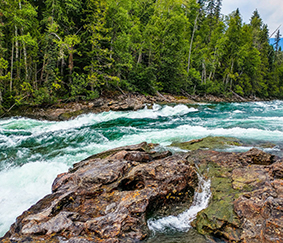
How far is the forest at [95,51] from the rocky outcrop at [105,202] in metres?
12.8

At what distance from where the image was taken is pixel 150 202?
3.28m

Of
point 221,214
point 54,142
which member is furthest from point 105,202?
point 54,142

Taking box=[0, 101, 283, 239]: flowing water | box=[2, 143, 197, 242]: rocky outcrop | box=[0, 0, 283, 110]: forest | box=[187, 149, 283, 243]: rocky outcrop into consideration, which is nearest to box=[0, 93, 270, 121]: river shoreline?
box=[0, 0, 283, 110]: forest

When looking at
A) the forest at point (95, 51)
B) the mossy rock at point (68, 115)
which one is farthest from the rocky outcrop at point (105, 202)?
the forest at point (95, 51)

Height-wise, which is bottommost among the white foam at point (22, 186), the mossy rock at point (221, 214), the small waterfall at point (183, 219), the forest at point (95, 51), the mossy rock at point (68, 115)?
the white foam at point (22, 186)

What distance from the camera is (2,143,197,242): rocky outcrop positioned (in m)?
2.66

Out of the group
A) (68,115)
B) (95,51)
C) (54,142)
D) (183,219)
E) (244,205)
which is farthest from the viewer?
(95,51)

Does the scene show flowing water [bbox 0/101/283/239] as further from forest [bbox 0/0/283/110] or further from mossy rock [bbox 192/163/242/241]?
forest [bbox 0/0/283/110]

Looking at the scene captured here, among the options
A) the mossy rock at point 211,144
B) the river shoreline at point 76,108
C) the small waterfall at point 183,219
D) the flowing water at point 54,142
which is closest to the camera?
the small waterfall at point 183,219

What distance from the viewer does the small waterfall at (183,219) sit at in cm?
295

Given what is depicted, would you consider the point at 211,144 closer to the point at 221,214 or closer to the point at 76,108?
the point at 221,214

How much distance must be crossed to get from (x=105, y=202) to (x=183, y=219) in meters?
1.54

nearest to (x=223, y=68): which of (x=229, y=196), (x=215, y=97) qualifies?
(x=215, y=97)

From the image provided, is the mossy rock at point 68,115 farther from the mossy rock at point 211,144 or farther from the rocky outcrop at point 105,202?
the rocky outcrop at point 105,202
